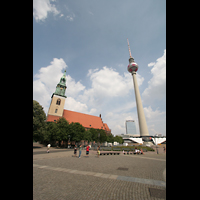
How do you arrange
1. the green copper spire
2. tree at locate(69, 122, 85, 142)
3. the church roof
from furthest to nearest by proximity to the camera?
the church roof < the green copper spire < tree at locate(69, 122, 85, 142)

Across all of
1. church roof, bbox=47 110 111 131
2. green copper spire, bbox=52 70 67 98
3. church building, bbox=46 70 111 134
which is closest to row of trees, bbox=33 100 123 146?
church building, bbox=46 70 111 134

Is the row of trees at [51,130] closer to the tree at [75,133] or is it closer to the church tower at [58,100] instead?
the tree at [75,133]

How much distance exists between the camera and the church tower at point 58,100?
2282 inches

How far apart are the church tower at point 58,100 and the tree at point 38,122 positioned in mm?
23044

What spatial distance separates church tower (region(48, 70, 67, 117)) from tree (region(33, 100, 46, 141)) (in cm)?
2304

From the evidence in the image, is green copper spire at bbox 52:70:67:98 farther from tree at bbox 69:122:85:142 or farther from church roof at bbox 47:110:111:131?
tree at bbox 69:122:85:142

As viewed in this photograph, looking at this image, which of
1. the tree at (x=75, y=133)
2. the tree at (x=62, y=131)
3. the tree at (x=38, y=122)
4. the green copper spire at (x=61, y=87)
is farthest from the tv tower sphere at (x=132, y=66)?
the tree at (x=38, y=122)

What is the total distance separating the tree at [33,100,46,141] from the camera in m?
31.9

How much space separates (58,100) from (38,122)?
2878cm

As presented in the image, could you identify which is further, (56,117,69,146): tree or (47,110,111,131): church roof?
(47,110,111,131): church roof
